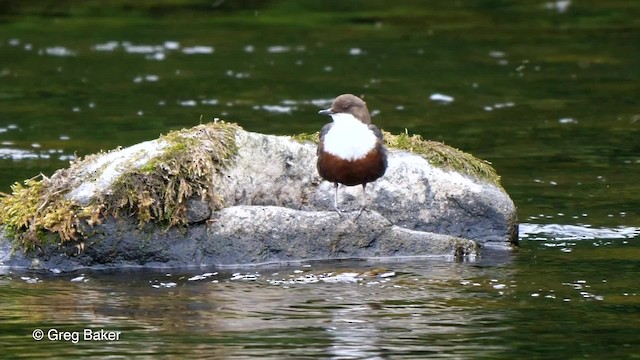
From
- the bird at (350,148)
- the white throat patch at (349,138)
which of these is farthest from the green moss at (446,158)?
the white throat patch at (349,138)

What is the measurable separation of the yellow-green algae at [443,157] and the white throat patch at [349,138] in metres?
0.89

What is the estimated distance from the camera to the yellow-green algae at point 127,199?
899 centimetres

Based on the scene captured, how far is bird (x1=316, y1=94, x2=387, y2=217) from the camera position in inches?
359

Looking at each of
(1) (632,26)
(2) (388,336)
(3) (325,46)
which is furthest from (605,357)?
(1) (632,26)

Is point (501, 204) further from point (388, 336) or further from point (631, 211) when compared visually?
Answer: point (388, 336)

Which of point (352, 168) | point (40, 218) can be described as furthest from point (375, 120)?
point (40, 218)

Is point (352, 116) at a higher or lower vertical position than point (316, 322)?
higher

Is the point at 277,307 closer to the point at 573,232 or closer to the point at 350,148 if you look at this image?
the point at 350,148

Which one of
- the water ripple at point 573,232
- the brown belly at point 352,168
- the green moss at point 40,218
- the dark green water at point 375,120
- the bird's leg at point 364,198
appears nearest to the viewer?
the dark green water at point 375,120

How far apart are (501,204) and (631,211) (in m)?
1.43

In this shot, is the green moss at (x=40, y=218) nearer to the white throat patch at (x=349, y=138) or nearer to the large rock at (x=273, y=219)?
the large rock at (x=273, y=219)

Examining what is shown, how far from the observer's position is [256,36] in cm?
1995

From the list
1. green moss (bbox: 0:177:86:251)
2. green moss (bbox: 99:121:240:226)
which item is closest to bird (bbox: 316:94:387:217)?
green moss (bbox: 99:121:240:226)

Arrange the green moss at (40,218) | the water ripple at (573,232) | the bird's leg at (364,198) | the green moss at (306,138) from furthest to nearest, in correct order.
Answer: the green moss at (306,138), the water ripple at (573,232), the bird's leg at (364,198), the green moss at (40,218)
